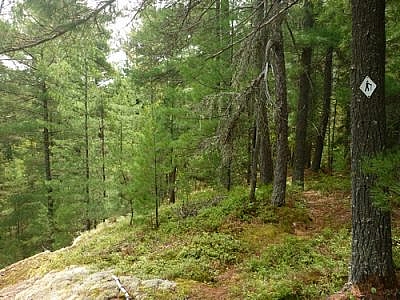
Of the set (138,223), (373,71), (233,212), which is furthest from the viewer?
(138,223)

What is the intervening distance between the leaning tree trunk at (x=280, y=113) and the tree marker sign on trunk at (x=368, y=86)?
3.83 meters

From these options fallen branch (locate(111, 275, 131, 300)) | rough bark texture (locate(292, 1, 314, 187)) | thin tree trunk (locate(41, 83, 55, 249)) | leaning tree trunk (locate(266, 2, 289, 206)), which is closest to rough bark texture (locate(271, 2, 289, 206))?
leaning tree trunk (locate(266, 2, 289, 206))

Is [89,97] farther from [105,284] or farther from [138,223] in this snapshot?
[105,284]

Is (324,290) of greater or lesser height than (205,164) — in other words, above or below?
below

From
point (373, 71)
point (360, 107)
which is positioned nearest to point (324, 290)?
point (360, 107)

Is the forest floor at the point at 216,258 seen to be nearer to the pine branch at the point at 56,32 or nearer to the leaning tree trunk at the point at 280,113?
the leaning tree trunk at the point at 280,113

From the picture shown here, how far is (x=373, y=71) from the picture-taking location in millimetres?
4062

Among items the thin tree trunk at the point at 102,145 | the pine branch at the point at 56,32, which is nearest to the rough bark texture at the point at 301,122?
the pine branch at the point at 56,32

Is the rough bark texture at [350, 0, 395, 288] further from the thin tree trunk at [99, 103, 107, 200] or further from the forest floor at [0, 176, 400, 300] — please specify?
the thin tree trunk at [99, 103, 107, 200]

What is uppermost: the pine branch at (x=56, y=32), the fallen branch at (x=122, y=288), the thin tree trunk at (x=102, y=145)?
the pine branch at (x=56, y=32)

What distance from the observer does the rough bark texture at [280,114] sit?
8117mm

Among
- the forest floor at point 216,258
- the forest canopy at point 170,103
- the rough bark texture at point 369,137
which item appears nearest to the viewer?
the rough bark texture at point 369,137

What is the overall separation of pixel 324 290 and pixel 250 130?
5.54 m

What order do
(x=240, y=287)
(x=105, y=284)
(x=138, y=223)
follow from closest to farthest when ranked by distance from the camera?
(x=240, y=287), (x=105, y=284), (x=138, y=223)
